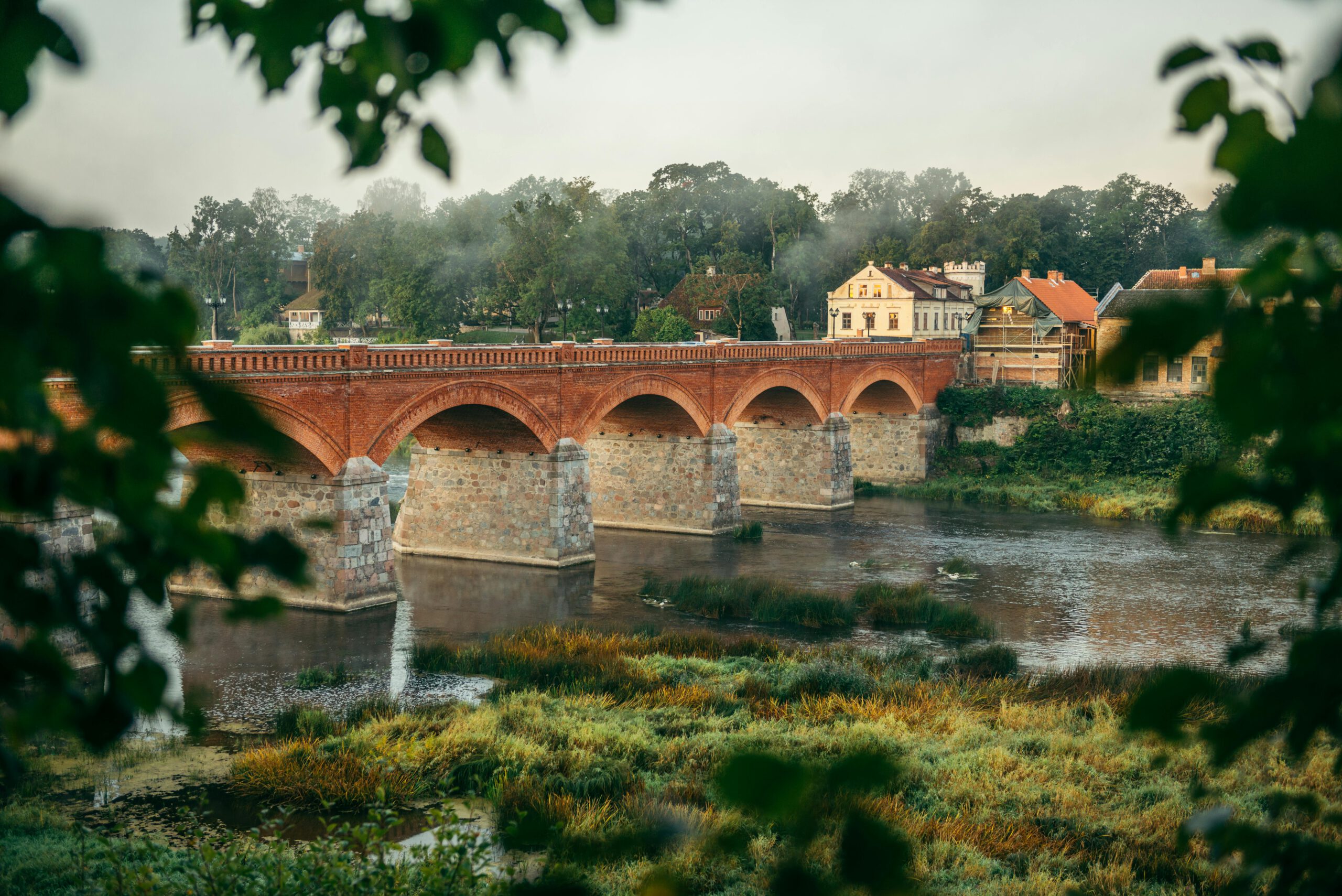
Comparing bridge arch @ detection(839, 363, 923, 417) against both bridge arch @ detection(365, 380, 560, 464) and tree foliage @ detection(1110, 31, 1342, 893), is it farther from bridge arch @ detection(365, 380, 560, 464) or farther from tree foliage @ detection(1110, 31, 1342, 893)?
tree foliage @ detection(1110, 31, 1342, 893)

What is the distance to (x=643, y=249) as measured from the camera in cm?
7531

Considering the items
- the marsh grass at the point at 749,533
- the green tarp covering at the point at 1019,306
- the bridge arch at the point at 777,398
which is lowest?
the marsh grass at the point at 749,533

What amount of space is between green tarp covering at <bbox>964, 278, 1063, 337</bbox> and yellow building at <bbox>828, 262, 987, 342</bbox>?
4.38 metres

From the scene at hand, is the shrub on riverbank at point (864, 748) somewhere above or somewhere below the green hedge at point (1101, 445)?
below

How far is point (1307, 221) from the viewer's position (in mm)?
1747

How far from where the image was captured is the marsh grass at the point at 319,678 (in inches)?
680

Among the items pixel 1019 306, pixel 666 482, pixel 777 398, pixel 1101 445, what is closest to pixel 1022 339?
pixel 1019 306

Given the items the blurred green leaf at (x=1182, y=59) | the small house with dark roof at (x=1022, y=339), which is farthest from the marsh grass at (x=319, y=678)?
the small house with dark roof at (x=1022, y=339)

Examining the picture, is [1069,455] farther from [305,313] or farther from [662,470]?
[305,313]

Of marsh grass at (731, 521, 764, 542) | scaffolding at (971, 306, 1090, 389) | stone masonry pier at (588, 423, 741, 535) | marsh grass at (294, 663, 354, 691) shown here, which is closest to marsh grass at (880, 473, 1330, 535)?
scaffolding at (971, 306, 1090, 389)

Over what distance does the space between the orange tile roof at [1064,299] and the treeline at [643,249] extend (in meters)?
9.36

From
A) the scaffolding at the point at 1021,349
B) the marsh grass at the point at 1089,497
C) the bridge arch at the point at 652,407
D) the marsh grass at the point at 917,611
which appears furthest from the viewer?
the scaffolding at the point at 1021,349

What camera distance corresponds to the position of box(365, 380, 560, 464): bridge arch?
23.4 metres

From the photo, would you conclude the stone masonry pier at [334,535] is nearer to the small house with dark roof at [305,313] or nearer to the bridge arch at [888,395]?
the bridge arch at [888,395]
